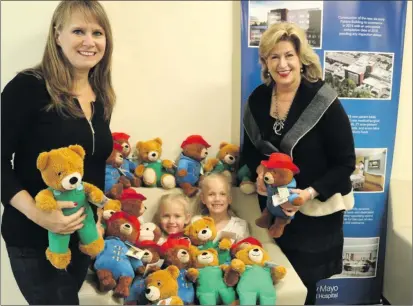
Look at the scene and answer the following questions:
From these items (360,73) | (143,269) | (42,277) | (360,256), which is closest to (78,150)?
(42,277)

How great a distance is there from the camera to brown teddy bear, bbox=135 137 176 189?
1.98 meters

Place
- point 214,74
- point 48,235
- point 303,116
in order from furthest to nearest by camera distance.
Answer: point 214,74
point 303,116
point 48,235

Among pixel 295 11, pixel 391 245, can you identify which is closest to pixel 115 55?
pixel 295 11

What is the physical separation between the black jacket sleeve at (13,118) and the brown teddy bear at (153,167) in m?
0.81

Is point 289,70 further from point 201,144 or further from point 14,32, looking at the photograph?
point 14,32

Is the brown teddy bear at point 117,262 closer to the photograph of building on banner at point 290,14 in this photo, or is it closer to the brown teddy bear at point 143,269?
the brown teddy bear at point 143,269

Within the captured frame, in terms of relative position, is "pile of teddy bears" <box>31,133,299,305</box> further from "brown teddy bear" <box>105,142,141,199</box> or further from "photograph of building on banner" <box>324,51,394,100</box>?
"photograph of building on banner" <box>324,51,394,100</box>

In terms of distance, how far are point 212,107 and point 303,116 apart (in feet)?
2.33

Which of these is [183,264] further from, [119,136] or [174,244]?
[119,136]

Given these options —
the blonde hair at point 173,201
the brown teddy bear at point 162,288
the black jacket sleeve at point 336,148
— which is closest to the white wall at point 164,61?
the blonde hair at point 173,201

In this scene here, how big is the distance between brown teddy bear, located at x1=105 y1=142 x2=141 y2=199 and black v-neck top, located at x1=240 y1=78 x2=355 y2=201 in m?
0.73

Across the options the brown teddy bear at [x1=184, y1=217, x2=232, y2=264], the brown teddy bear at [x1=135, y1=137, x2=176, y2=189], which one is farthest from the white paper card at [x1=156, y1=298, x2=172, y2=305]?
the brown teddy bear at [x1=135, y1=137, x2=176, y2=189]

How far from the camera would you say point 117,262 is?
1438 millimetres

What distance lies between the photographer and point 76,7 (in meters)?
1.30
